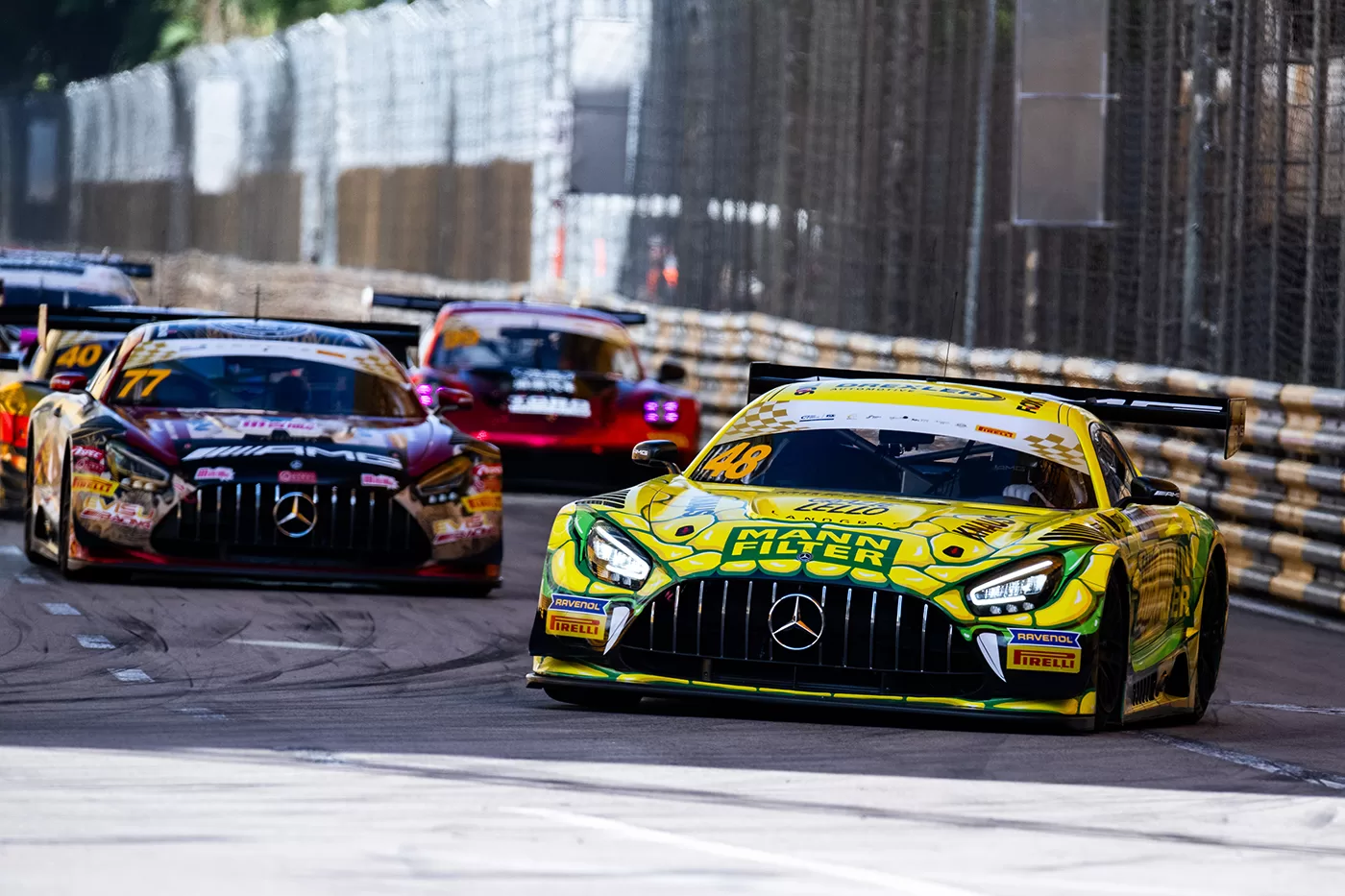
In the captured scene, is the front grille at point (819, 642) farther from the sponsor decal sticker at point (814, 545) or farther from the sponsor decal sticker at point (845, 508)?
the sponsor decal sticker at point (845, 508)

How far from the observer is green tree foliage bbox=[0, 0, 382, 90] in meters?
109

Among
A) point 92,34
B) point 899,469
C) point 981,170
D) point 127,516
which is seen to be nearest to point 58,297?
point 981,170

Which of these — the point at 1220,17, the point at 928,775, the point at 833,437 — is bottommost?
the point at 928,775

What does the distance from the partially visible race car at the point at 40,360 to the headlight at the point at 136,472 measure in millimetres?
2513

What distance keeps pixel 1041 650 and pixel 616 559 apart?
55.3 inches

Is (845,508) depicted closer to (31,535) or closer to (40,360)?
(31,535)

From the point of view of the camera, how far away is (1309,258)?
55.3 ft

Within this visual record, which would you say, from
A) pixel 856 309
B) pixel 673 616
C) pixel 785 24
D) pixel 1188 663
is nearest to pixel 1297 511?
pixel 1188 663

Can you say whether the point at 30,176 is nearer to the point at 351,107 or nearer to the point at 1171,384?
the point at 351,107

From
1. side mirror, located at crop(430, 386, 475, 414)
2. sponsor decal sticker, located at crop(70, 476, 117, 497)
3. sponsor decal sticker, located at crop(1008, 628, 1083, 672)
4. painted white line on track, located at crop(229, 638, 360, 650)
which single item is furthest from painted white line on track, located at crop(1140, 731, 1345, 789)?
side mirror, located at crop(430, 386, 475, 414)

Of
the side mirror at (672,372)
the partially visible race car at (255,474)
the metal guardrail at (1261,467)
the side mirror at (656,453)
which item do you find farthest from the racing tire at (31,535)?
the side mirror at (672,372)

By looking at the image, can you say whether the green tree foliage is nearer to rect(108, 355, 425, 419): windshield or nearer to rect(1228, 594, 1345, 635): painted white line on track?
rect(1228, 594, 1345, 635): painted white line on track

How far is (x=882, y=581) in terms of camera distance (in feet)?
31.7

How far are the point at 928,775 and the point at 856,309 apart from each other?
1826 cm
